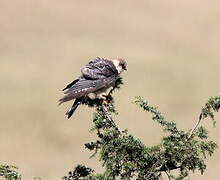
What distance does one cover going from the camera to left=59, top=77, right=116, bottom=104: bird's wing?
31.9 ft

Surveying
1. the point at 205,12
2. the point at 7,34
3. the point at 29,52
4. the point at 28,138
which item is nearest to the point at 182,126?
the point at 28,138

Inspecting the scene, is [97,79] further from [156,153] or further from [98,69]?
[156,153]

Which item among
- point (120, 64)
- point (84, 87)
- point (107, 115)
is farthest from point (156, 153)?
point (120, 64)

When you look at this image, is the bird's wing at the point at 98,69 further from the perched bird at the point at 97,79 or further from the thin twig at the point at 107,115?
the thin twig at the point at 107,115

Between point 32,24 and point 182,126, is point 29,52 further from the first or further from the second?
point 182,126

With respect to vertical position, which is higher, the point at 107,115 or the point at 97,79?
the point at 97,79

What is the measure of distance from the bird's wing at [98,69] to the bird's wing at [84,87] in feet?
0.19

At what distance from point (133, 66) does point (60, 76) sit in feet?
8.40

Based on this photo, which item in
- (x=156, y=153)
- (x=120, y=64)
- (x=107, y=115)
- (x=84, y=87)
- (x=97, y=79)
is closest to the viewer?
(x=156, y=153)

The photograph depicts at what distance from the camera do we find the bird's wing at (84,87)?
9719 millimetres

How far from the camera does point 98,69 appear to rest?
1100cm

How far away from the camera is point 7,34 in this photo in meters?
32.7

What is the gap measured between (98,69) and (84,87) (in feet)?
2.43

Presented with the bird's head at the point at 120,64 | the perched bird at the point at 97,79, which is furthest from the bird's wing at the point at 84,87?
the bird's head at the point at 120,64
